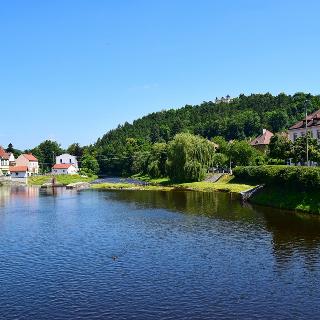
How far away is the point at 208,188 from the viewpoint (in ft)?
278

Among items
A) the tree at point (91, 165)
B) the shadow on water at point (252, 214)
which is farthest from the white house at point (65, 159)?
the shadow on water at point (252, 214)

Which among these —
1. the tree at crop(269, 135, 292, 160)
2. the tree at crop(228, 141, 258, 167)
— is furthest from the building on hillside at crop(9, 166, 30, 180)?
the tree at crop(269, 135, 292, 160)

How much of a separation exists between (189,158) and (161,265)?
62.0 metres

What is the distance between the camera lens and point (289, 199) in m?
58.5

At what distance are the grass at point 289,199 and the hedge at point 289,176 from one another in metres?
0.84

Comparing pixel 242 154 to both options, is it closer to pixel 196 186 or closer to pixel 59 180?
pixel 196 186

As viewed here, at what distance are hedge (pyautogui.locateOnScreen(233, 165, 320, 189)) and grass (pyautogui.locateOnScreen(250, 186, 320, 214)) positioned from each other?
2.76 ft

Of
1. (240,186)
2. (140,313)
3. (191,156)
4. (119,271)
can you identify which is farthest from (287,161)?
(140,313)

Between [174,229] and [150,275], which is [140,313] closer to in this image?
[150,275]

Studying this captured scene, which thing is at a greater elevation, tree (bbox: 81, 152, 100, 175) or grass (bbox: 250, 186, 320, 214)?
tree (bbox: 81, 152, 100, 175)

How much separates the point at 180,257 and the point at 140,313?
11253mm

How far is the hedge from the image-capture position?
5397 cm

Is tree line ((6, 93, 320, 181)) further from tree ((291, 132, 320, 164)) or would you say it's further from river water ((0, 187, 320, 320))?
river water ((0, 187, 320, 320))

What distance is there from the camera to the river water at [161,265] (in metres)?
24.2
